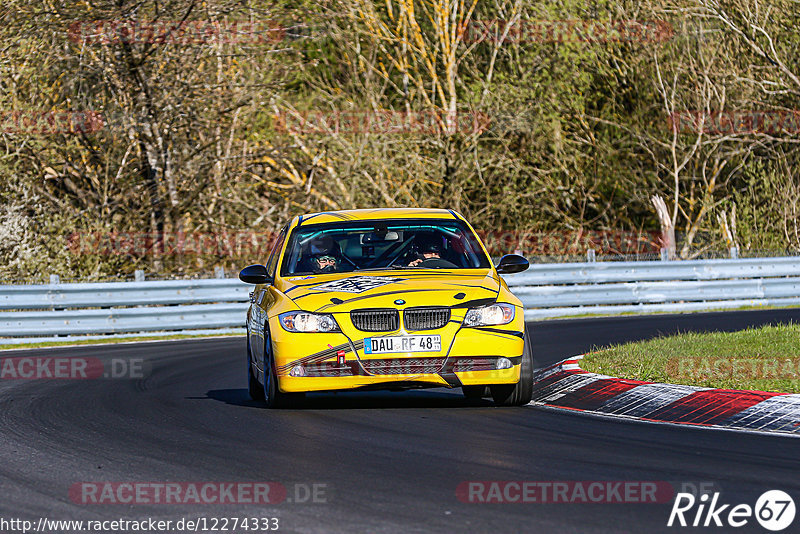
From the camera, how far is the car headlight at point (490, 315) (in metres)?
10.4

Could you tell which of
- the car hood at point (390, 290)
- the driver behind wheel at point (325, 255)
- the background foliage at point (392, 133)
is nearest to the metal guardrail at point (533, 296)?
the background foliage at point (392, 133)

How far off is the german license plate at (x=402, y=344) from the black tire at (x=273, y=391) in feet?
2.84

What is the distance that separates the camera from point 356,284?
35.2ft

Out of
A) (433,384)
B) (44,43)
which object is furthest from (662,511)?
(44,43)

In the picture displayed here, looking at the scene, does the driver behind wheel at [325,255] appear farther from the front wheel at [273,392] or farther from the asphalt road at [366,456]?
the asphalt road at [366,456]

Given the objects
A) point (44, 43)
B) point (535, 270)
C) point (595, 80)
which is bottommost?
point (535, 270)

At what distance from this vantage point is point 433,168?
98.3 feet

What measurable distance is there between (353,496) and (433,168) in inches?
925

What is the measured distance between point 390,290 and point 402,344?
1.60 feet

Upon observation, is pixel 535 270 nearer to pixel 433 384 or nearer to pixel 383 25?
pixel 383 25

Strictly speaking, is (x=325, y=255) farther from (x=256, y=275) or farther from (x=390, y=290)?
(x=390, y=290)
